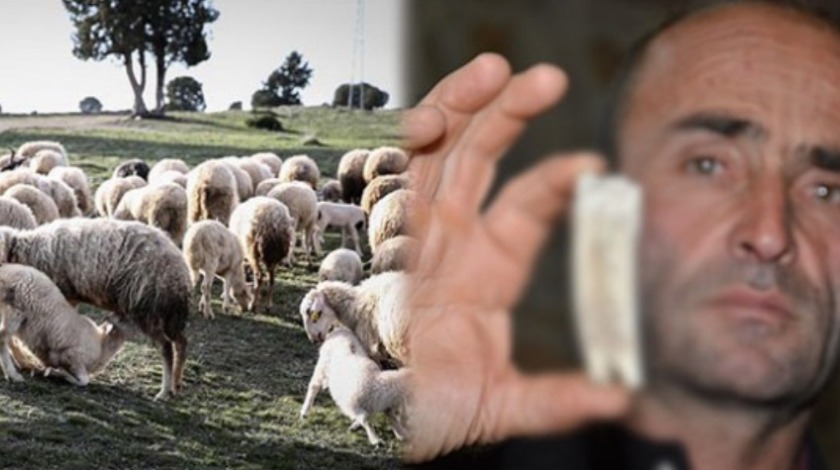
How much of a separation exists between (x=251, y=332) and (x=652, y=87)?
3.46m

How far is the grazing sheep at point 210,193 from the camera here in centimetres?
436

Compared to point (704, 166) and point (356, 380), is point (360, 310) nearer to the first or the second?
point (356, 380)

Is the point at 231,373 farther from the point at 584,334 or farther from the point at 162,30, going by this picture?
the point at 584,334

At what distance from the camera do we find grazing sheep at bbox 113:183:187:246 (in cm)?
409

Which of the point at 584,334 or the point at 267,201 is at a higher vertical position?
the point at 584,334

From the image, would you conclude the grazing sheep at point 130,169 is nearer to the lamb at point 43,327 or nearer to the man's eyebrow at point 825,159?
the lamb at point 43,327

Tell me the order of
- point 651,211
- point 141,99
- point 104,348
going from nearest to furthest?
point 651,211 < point 104,348 < point 141,99

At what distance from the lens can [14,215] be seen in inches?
142

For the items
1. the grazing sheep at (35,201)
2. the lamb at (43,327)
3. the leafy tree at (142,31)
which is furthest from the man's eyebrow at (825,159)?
the grazing sheep at (35,201)

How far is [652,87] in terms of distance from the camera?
0.27 m

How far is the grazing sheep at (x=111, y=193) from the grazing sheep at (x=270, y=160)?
73 cm

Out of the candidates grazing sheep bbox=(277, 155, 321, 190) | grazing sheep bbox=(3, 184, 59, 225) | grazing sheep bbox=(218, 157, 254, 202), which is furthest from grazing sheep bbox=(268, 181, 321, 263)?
grazing sheep bbox=(3, 184, 59, 225)

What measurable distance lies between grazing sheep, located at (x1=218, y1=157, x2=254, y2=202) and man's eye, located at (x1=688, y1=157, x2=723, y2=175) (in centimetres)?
441

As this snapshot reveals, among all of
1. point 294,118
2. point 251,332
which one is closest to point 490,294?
point 251,332
